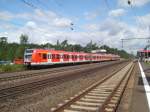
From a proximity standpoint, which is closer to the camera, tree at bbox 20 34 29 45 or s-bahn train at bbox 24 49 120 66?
s-bahn train at bbox 24 49 120 66

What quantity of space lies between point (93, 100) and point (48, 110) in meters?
2.67

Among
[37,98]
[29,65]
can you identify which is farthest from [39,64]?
[37,98]

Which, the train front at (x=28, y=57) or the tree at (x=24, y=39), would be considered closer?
the train front at (x=28, y=57)

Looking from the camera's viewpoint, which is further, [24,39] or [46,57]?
[24,39]

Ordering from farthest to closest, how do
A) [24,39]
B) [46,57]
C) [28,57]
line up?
[24,39]
[46,57]
[28,57]

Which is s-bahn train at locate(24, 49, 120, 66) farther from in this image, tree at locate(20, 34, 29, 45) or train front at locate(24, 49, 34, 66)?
tree at locate(20, 34, 29, 45)

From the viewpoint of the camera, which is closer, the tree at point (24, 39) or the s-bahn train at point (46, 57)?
the s-bahn train at point (46, 57)

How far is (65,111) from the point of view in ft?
A: 31.1

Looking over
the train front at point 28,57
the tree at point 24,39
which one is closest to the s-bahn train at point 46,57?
the train front at point 28,57

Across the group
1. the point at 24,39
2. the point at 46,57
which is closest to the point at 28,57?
the point at 46,57

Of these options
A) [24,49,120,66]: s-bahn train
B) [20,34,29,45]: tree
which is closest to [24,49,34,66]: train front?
[24,49,120,66]: s-bahn train

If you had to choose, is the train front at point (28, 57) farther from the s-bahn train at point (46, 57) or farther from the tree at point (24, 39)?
the tree at point (24, 39)

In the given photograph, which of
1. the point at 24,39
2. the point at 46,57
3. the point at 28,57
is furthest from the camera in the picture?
the point at 24,39

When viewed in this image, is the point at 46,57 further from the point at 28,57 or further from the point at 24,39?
the point at 24,39
